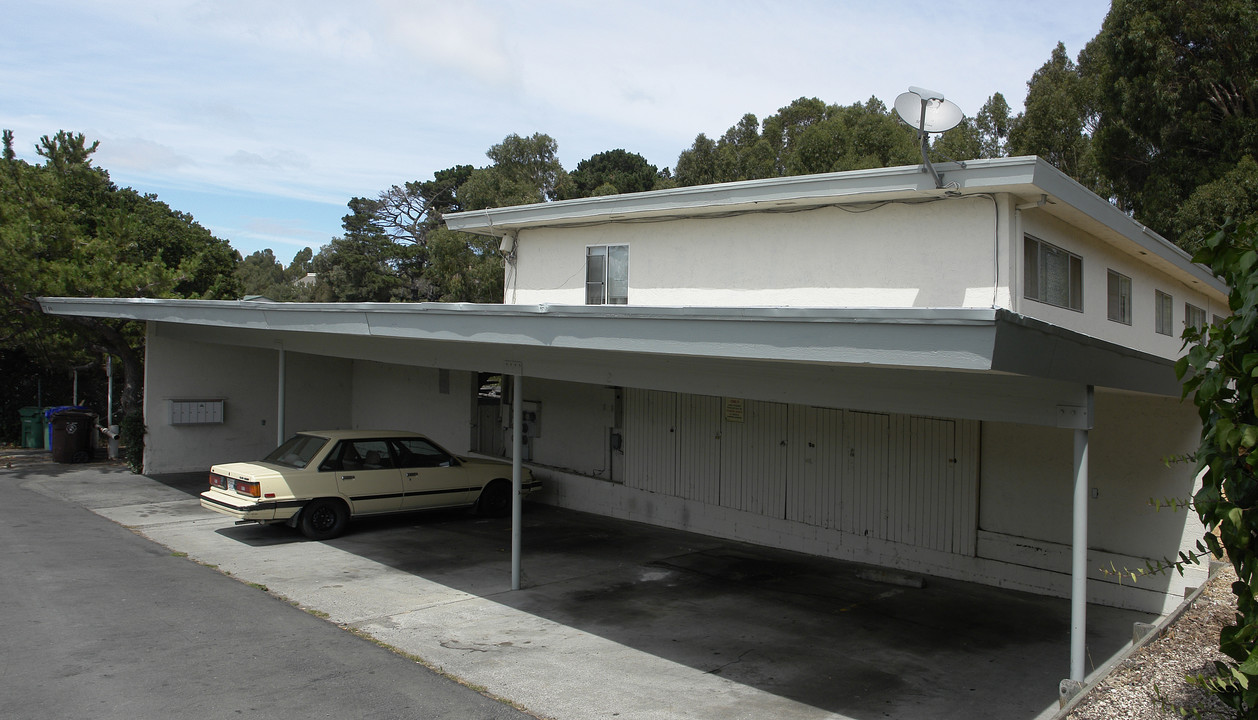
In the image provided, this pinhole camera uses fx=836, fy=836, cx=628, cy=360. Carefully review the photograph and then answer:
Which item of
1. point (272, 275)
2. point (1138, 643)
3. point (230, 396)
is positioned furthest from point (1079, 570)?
point (272, 275)

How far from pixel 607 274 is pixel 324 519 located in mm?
5841

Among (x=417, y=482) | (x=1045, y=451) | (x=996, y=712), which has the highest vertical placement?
(x=1045, y=451)

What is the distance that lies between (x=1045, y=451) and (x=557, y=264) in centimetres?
837

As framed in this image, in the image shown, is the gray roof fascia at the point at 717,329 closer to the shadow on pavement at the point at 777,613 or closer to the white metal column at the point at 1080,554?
the white metal column at the point at 1080,554

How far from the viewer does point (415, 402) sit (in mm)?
18391

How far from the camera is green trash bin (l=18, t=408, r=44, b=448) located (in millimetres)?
20453

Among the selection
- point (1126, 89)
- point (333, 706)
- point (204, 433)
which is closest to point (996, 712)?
point (333, 706)

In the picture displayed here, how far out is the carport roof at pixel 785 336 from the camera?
471 cm

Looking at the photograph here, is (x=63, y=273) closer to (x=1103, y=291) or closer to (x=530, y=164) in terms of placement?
(x=1103, y=291)

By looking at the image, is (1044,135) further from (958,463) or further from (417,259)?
(417,259)

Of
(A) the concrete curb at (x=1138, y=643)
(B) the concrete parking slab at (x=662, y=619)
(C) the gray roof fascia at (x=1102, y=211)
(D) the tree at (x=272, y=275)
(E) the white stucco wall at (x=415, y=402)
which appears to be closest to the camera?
(A) the concrete curb at (x=1138, y=643)

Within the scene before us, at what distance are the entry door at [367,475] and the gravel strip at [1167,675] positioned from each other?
31.1 ft

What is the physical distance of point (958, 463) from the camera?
34.7 ft

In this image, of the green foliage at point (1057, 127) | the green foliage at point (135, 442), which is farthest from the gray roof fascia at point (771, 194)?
the green foliage at point (1057, 127)
